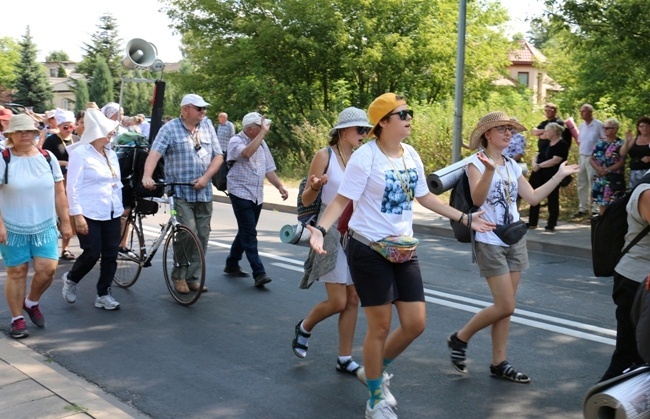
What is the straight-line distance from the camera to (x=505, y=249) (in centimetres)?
558

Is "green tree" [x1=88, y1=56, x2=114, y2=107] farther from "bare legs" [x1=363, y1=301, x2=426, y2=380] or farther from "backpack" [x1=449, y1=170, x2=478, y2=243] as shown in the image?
"bare legs" [x1=363, y1=301, x2=426, y2=380]

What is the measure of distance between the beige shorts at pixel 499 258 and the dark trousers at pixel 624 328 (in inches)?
40.7

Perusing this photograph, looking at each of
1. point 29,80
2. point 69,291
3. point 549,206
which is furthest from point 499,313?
point 29,80

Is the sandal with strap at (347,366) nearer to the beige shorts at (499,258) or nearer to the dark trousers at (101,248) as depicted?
the beige shorts at (499,258)

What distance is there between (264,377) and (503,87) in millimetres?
22398

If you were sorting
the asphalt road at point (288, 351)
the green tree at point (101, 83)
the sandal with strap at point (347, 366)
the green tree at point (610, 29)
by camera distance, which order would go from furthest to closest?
1. the green tree at point (101, 83)
2. the green tree at point (610, 29)
3. the sandal with strap at point (347, 366)
4. the asphalt road at point (288, 351)

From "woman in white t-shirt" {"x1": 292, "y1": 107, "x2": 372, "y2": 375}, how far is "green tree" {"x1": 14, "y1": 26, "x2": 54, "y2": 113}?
7810 centimetres

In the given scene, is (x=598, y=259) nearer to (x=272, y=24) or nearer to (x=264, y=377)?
(x=264, y=377)

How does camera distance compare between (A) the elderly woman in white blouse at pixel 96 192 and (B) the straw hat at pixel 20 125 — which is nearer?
(B) the straw hat at pixel 20 125

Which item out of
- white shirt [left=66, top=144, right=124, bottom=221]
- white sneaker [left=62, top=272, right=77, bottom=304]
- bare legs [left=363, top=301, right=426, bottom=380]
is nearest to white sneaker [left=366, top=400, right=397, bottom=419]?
bare legs [left=363, top=301, right=426, bottom=380]

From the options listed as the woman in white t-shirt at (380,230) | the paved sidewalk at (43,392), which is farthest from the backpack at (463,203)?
the paved sidewalk at (43,392)

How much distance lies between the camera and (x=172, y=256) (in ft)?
27.3

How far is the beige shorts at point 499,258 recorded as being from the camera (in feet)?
18.1

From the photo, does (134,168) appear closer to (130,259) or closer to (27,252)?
(130,259)
